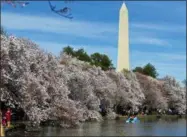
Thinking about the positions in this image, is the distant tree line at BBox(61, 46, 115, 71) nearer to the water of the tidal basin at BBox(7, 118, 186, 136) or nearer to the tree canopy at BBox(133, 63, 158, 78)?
the tree canopy at BBox(133, 63, 158, 78)

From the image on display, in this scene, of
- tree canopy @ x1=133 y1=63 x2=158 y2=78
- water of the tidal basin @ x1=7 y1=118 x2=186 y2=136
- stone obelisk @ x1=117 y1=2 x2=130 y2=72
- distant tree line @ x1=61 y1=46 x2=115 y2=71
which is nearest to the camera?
water of the tidal basin @ x1=7 y1=118 x2=186 y2=136

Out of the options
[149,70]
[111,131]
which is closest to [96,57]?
[149,70]

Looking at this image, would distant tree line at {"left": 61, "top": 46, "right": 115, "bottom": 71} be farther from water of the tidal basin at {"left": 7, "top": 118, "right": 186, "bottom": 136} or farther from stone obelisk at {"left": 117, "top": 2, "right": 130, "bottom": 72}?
water of the tidal basin at {"left": 7, "top": 118, "right": 186, "bottom": 136}

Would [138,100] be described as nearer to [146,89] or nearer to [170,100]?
[146,89]

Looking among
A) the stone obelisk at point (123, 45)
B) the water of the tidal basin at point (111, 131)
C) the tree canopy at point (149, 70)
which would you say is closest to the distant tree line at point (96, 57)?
the stone obelisk at point (123, 45)

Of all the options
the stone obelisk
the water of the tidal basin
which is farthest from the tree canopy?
the water of the tidal basin

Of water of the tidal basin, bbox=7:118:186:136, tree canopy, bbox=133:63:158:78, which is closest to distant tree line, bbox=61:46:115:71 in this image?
tree canopy, bbox=133:63:158:78

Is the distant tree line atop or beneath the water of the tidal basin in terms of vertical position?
atop

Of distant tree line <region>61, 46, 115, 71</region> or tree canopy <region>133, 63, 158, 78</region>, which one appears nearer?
distant tree line <region>61, 46, 115, 71</region>

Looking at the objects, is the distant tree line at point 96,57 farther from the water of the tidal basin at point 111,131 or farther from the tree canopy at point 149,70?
the water of the tidal basin at point 111,131

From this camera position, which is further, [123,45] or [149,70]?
[149,70]

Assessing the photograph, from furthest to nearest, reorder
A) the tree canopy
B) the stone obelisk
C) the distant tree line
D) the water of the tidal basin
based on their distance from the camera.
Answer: the tree canopy < the stone obelisk < the distant tree line < the water of the tidal basin

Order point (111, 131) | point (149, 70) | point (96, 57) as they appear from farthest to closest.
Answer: point (149, 70) → point (96, 57) → point (111, 131)

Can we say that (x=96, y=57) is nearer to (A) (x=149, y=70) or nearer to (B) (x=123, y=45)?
(B) (x=123, y=45)
